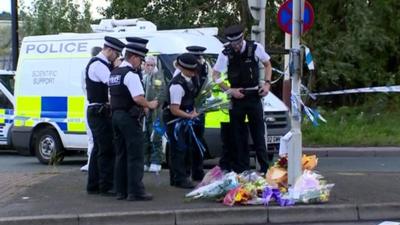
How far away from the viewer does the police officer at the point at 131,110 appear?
297 inches

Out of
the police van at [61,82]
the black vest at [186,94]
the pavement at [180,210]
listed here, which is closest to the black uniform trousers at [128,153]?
the pavement at [180,210]

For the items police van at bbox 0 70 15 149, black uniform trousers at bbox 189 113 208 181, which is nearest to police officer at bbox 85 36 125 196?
→ black uniform trousers at bbox 189 113 208 181

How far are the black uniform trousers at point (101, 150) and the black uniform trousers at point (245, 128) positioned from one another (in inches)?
59.5

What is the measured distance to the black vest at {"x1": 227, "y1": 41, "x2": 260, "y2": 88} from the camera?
832cm

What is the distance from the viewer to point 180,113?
848 centimetres

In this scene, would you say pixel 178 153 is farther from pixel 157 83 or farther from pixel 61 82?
pixel 61 82

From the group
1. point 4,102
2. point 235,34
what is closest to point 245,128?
point 235,34

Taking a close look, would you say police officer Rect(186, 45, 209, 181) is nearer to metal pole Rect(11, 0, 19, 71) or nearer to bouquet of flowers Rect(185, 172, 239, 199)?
bouquet of flowers Rect(185, 172, 239, 199)

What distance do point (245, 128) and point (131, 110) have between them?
1.67m

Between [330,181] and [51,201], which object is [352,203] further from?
[51,201]

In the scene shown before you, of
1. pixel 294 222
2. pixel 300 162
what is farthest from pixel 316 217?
pixel 300 162

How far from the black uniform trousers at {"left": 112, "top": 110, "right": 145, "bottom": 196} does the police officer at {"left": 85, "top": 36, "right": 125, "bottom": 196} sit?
1.08 ft

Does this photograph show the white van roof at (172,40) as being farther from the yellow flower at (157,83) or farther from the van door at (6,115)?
the van door at (6,115)

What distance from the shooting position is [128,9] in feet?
70.7
